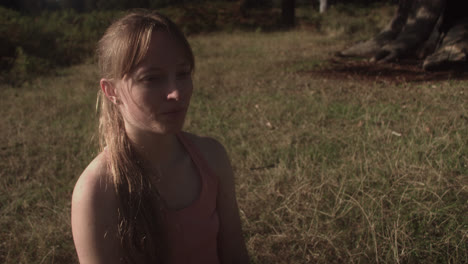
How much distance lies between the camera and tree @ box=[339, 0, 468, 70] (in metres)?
6.61

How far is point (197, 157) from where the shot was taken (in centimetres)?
158

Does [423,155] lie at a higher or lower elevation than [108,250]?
lower

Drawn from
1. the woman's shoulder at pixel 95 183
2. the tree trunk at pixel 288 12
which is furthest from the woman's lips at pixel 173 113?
the tree trunk at pixel 288 12

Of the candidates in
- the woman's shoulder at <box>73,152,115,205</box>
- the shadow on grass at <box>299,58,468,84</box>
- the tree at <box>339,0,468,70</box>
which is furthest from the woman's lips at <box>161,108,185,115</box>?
the tree at <box>339,0,468,70</box>

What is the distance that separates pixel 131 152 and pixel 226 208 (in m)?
0.50

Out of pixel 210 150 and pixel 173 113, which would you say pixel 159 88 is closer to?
pixel 173 113

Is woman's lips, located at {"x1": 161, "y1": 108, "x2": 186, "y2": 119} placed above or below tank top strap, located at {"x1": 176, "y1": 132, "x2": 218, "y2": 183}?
above

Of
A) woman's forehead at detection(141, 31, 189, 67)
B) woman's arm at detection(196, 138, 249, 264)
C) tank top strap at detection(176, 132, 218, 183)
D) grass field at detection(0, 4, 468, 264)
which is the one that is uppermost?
woman's forehead at detection(141, 31, 189, 67)

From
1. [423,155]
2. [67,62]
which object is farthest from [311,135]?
[67,62]

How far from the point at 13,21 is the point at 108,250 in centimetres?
1076

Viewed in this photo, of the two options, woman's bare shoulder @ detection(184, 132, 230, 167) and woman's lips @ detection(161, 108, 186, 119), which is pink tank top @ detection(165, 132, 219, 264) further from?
woman's lips @ detection(161, 108, 186, 119)

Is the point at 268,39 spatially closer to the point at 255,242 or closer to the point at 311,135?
the point at 311,135

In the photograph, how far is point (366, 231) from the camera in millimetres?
2297

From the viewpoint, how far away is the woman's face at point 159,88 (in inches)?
49.2
